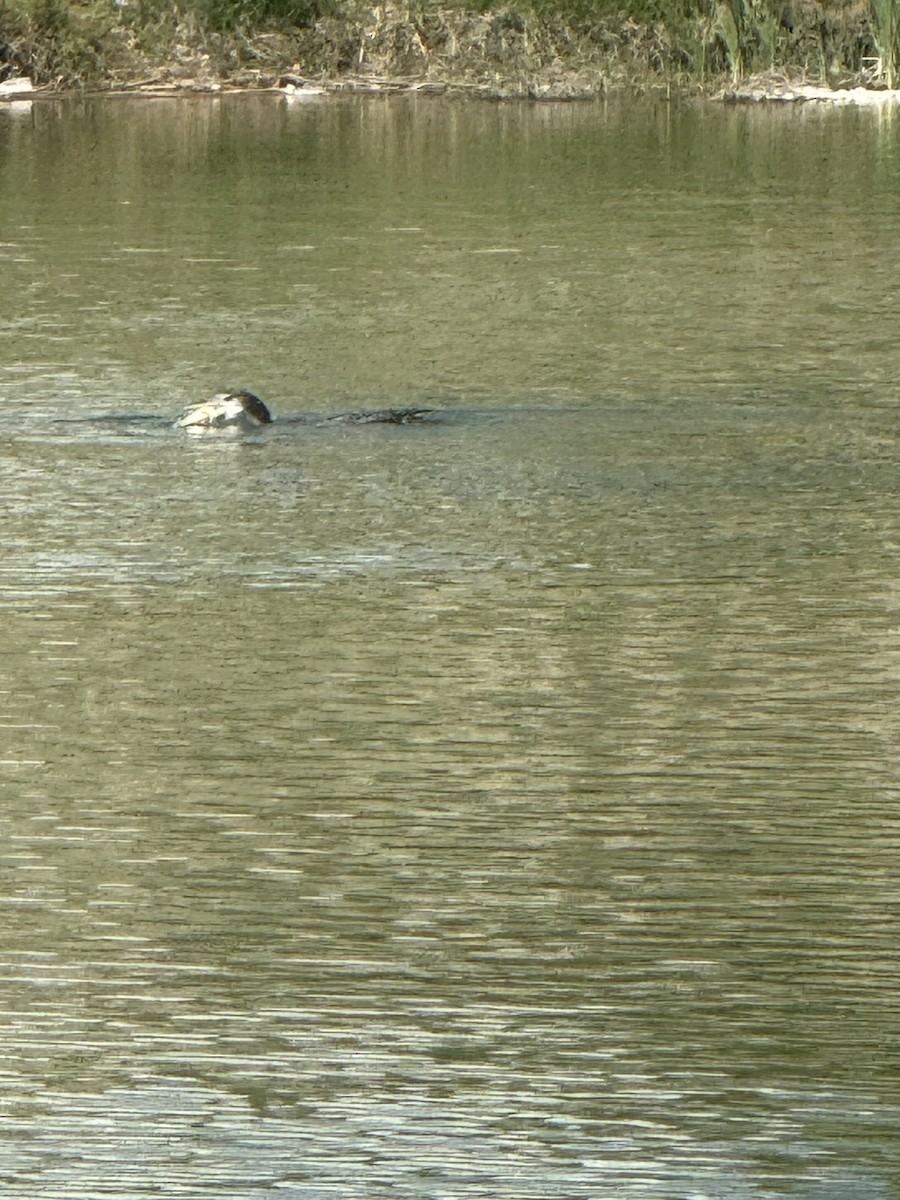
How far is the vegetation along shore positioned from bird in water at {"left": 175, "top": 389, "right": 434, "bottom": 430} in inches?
854

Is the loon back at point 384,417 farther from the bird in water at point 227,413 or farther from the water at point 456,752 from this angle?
the bird in water at point 227,413

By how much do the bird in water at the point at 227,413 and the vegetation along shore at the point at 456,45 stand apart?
71.4 ft

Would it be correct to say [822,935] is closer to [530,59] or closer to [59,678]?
[59,678]

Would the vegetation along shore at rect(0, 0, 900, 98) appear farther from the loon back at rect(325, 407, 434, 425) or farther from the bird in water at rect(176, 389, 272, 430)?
the bird in water at rect(176, 389, 272, 430)

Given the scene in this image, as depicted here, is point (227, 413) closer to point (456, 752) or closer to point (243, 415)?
point (243, 415)

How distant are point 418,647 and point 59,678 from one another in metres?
1.14

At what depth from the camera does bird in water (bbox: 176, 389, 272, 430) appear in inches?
526

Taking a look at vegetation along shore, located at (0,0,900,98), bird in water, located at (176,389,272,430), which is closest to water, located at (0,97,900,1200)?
bird in water, located at (176,389,272,430)

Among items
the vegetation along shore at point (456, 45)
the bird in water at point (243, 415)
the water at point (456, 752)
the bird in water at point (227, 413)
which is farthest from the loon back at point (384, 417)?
the vegetation along shore at point (456, 45)

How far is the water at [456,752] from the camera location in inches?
216

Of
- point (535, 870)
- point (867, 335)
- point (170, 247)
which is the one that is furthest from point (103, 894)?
point (170, 247)

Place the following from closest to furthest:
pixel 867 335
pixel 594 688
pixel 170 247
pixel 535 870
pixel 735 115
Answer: pixel 535 870
pixel 594 688
pixel 867 335
pixel 170 247
pixel 735 115

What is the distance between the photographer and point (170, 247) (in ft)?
70.2

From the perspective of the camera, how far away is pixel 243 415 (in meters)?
13.4
